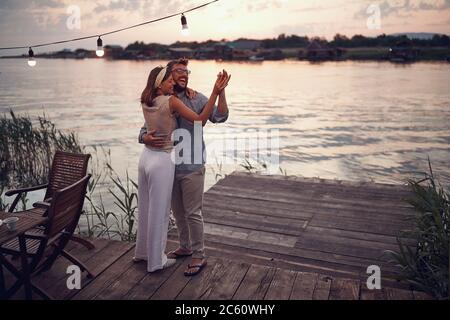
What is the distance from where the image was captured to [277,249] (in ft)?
14.5

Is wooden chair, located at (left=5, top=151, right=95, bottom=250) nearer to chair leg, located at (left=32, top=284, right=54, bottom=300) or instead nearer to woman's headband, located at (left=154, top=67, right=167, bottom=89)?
chair leg, located at (left=32, top=284, right=54, bottom=300)

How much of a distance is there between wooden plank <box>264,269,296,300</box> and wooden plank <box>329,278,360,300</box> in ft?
1.14

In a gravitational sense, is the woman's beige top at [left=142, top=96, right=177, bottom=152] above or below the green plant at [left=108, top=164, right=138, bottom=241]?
above

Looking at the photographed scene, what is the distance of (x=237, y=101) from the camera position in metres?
32.7

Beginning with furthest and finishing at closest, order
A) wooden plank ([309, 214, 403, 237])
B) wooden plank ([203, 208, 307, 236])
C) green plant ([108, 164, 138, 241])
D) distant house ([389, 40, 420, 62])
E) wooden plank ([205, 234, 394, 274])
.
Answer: distant house ([389, 40, 420, 62])
green plant ([108, 164, 138, 241])
wooden plank ([203, 208, 307, 236])
wooden plank ([309, 214, 403, 237])
wooden plank ([205, 234, 394, 274])

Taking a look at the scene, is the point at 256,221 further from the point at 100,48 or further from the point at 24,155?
the point at 24,155

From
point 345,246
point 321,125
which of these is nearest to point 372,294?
point 345,246

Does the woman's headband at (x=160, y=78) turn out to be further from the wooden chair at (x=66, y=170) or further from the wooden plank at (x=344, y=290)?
the wooden plank at (x=344, y=290)

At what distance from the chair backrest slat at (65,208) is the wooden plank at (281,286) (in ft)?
5.89

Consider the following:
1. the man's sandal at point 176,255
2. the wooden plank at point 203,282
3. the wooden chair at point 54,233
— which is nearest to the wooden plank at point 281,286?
the wooden plank at point 203,282

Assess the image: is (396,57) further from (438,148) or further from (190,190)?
(190,190)

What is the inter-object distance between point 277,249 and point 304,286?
3.81 ft

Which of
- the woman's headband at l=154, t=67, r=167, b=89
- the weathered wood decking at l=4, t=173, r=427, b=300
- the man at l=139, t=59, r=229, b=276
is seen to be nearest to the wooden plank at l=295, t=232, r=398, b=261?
the weathered wood decking at l=4, t=173, r=427, b=300

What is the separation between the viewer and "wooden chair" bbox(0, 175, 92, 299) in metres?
3.00
